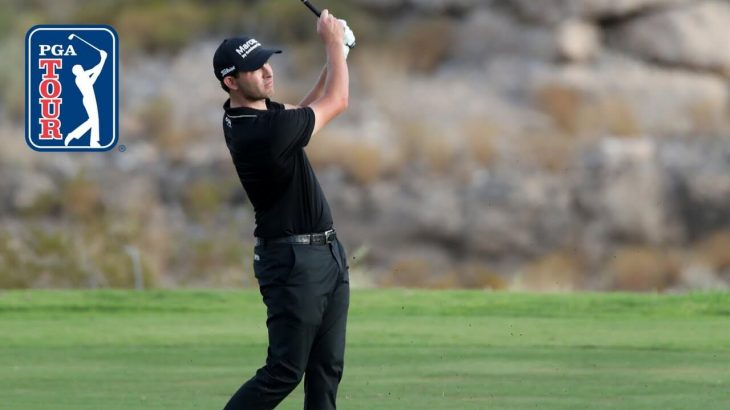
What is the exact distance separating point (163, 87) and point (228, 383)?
22253mm

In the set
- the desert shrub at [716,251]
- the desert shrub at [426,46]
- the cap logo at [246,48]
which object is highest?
the desert shrub at [426,46]

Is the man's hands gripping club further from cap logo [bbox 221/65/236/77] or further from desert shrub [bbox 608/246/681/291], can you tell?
desert shrub [bbox 608/246/681/291]

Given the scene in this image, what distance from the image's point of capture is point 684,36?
1129 inches

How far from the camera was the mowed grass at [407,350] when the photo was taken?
22.4ft

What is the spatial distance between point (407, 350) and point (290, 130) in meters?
3.77

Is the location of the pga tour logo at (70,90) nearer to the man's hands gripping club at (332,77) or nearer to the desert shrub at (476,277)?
the desert shrub at (476,277)

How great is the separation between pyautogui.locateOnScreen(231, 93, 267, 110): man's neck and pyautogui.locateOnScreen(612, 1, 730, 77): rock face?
24203mm

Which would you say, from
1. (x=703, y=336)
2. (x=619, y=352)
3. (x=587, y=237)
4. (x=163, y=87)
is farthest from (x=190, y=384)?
(x=163, y=87)

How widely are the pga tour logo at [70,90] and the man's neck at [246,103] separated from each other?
15698 millimetres

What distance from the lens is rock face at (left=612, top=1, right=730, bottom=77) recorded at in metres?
28.5

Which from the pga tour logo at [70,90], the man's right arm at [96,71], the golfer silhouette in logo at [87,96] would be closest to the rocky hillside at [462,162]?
the pga tour logo at [70,90]

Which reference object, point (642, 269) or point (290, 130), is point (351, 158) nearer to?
point (642, 269)

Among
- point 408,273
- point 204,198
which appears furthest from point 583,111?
point 204,198

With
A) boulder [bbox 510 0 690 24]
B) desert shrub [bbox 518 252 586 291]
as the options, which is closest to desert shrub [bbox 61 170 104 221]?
desert shrub [bbox 518 252 586 291]
